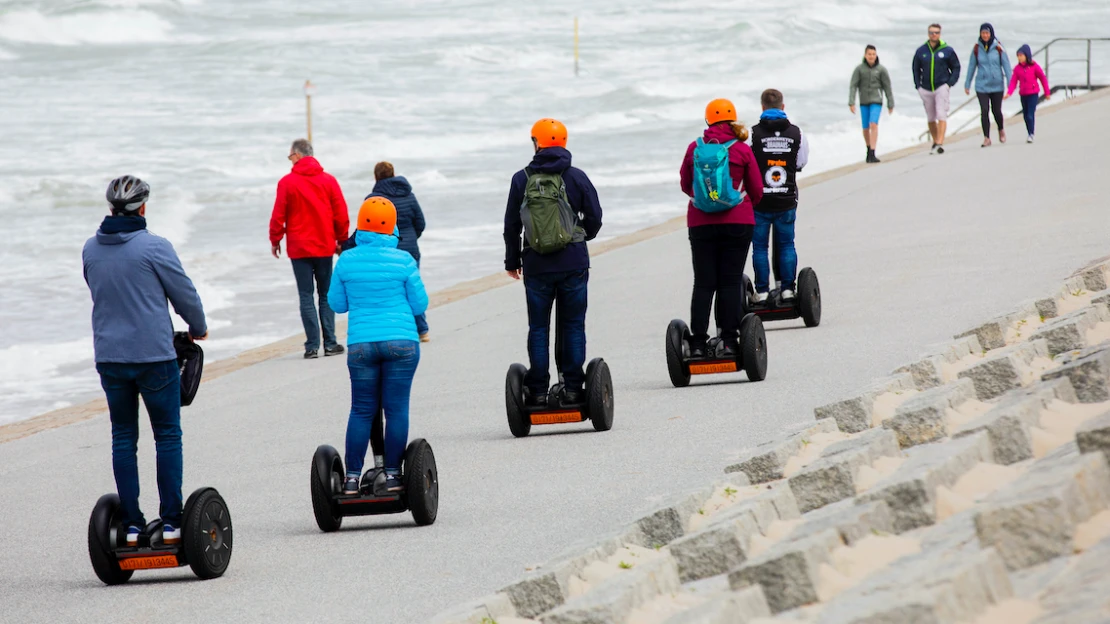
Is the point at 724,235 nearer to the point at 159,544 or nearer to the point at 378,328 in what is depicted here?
the point at 378,328

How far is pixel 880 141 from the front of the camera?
4481 cm

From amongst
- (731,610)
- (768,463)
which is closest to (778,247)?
(768,463)

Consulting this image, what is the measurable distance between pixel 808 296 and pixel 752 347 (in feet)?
7.58

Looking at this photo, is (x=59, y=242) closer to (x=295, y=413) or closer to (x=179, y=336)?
(x=295, y=413)

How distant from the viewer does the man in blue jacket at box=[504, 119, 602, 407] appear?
28.3ft

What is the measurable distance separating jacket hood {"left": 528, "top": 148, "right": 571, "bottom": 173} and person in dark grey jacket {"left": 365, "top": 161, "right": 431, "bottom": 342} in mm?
4581

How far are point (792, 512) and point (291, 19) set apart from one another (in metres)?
90.2

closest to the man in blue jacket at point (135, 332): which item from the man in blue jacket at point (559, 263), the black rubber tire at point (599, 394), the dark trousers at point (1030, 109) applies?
the man in blue jacket at point (559, 263)

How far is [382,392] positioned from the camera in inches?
285

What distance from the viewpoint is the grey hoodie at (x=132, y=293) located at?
6398 millimetres

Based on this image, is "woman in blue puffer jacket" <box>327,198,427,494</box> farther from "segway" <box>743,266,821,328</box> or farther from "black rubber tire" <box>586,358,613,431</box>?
"segway" <box>743,266,821,328</box>

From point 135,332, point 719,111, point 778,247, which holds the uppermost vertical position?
point 719,111

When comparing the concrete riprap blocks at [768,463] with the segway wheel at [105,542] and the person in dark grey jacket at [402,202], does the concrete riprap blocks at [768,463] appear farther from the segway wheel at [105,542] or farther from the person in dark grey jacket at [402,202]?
the person in dark grey jacket at [402,202]

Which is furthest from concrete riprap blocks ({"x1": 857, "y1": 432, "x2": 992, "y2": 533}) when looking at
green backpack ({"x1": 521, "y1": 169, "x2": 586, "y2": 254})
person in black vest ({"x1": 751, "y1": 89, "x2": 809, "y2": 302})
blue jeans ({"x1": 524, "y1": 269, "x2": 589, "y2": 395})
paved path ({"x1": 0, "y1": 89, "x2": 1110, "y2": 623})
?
person in black vest ({"x1": 751, "y1": 89, "x2": 809, "y2": 302})
